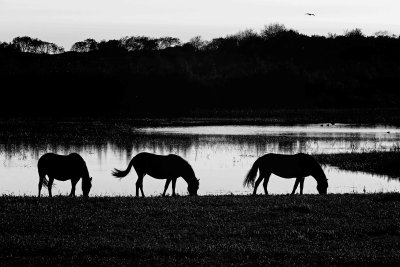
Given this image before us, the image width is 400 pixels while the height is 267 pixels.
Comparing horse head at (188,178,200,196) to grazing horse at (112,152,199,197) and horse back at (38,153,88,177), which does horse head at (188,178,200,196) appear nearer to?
grazing horse at (112,152,199,197)

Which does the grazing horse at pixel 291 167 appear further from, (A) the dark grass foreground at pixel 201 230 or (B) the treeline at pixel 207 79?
(B) the treeline at pixel 207 79

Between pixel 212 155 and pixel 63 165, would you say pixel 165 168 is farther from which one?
pixel 212 155

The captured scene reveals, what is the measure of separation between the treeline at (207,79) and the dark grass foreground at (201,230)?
238ft

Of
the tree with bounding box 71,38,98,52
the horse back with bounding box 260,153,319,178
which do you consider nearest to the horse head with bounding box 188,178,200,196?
the horse back with bounding box 260,153,319,178

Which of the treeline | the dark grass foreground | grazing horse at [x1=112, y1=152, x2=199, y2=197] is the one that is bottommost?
the dark grass foreground

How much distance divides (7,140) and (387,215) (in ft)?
112

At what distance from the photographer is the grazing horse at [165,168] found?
21.2 meters

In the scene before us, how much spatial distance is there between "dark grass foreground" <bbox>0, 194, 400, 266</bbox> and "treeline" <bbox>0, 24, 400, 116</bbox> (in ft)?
238

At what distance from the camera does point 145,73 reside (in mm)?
112000

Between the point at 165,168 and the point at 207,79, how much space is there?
9249 centimetres

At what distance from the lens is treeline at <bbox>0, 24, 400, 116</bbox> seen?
320ft

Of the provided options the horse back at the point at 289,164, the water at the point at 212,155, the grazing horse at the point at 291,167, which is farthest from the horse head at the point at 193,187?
the horse back at the point at 289,164

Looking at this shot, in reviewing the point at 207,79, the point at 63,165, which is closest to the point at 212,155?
the point at 63,165

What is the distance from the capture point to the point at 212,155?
3769 cm
